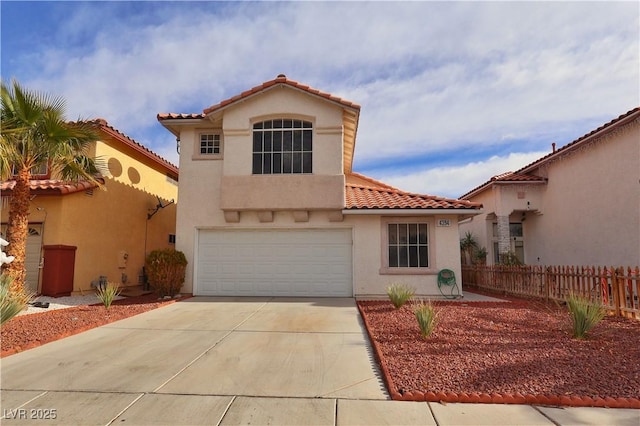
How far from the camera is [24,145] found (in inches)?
410

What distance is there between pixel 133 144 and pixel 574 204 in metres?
17.9

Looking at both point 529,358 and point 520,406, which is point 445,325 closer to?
point 529,358

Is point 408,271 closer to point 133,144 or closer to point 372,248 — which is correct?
point 372,248

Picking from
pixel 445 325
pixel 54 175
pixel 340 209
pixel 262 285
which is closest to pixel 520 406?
pixel 445 325

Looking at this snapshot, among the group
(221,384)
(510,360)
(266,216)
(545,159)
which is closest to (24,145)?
(266,216)

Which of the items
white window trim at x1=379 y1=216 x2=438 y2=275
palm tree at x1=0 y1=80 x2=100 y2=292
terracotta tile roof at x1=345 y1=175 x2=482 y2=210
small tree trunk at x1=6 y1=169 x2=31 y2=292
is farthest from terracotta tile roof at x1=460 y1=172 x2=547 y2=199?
small tree trunk at x1=6 y1=169 x2=31 y2=292

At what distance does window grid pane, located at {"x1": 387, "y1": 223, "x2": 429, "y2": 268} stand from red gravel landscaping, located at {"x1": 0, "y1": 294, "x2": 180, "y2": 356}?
7.18 m

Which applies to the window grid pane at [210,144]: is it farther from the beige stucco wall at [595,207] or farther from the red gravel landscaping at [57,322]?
the beige stucco wall at [595,207]

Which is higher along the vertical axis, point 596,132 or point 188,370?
point 596,132

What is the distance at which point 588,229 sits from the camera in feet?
50.5

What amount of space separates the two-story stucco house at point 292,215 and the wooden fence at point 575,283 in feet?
7.90

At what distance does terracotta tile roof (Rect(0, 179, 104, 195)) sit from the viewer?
492 inches

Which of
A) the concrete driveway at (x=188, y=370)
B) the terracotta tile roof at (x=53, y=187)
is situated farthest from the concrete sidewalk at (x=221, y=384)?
the terracotta tile roof at (x=53, y=187)

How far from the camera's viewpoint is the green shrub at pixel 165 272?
1233cm
